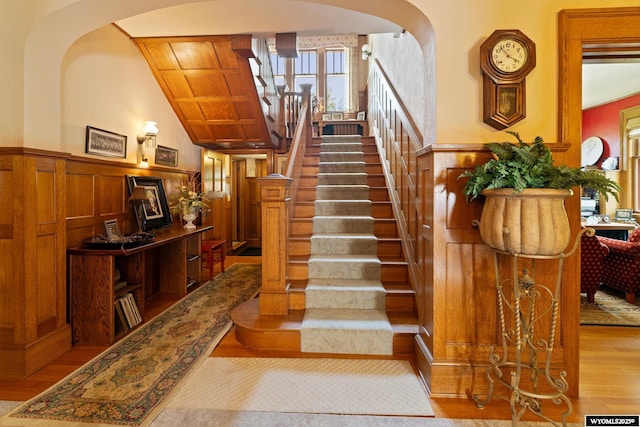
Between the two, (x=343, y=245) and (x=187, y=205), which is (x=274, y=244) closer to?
(x=343, y=245)

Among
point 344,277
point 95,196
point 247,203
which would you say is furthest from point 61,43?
point 247,203

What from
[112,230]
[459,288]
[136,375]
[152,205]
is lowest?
[136,375]

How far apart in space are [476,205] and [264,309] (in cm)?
182

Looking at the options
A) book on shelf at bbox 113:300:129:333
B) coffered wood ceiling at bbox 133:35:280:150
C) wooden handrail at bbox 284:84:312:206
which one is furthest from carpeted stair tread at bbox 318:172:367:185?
book on shelf at bbox 113:300:129:333

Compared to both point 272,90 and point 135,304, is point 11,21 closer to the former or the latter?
point 135,304

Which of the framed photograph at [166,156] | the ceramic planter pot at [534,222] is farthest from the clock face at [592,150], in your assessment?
the framed photograph at [166,156]

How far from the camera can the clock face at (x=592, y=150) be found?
569 centimetres

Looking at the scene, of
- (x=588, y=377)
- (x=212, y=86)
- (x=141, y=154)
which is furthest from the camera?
(x=212, y=86)

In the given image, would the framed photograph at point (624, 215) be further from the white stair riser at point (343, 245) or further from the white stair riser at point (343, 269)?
the white stair riser at point (343, 269)

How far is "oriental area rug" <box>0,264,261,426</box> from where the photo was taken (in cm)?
169

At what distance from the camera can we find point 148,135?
11.9 feet

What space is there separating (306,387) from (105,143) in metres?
2.90

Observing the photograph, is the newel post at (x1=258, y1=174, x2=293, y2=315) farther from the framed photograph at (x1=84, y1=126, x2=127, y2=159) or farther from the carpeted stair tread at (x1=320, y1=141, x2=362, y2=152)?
the carpeted stair tread at (x1=320, y1=141, x2=362, y2=152)

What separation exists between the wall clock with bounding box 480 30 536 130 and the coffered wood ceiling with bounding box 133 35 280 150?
2621 mm
